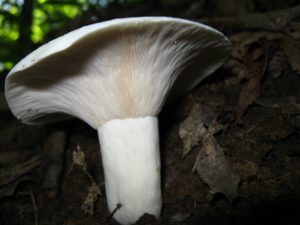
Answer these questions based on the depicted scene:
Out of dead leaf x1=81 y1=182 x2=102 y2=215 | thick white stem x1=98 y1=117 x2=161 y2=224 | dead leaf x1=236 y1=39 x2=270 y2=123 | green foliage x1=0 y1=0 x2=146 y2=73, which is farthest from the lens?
green foliage x1=0 y1=0 x2=146 y2=73

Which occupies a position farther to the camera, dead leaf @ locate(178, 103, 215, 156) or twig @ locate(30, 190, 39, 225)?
dead leaf @ locate(178, 103, 215, 156)

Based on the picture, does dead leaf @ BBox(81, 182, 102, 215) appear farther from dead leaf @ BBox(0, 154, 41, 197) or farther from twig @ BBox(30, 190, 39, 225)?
dead leaf @ BBox(0, 154, 41, 197)

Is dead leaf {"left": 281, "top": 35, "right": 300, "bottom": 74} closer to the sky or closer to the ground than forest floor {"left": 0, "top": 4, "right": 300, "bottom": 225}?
closer to the sky

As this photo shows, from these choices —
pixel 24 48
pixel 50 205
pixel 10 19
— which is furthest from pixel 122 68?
pixel 10 19

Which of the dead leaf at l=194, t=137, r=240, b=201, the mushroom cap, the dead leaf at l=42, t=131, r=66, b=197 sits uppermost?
the mushroom cap

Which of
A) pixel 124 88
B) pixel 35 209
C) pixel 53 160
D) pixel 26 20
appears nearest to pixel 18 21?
pixel 26 20

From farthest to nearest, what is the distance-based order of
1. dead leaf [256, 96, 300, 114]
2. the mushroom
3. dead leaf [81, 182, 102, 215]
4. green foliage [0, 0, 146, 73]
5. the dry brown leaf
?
1. green foliage [0, 0, 146, 73]
2. dead leaf [256, 96, 300, 114]
3. dead leaf [81, 182, 102, 215]
4. the dry brown leaf
5. the mushroom

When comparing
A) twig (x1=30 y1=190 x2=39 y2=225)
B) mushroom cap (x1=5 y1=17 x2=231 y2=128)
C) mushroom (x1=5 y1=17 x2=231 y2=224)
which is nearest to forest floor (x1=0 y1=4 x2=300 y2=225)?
twig (x1=30 y1=190 x2=39 y2=225)

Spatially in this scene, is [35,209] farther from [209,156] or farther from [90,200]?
[209,156]

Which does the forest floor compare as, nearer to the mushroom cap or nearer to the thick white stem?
the thick white stem
